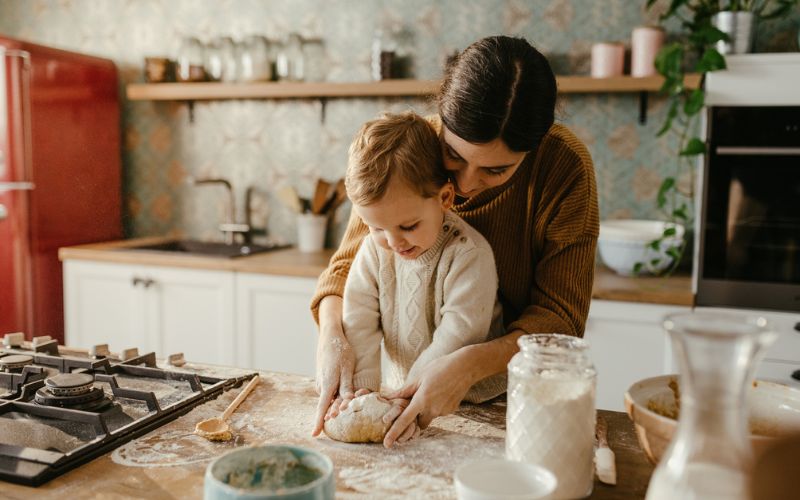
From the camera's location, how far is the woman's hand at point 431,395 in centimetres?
108

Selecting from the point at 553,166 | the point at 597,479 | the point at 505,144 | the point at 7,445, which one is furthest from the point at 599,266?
the point at 7,445

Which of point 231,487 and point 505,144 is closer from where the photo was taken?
point 231,487

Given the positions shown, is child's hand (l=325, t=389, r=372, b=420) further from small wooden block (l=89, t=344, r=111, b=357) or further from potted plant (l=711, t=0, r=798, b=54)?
potted plant (l=711, t=0, r=798, b=54)

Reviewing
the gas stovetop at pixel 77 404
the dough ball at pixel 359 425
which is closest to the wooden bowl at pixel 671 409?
the dough ball at pixel 359 425

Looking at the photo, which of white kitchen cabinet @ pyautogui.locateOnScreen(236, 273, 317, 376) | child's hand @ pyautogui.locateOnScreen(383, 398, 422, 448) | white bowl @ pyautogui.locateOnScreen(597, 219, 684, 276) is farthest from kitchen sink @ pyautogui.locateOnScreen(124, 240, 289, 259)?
child's hand @ pyautogui.locateOnScreen(383, 398, 422, 448)

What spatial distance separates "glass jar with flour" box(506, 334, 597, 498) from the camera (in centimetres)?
89

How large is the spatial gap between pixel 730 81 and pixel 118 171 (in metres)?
2.87

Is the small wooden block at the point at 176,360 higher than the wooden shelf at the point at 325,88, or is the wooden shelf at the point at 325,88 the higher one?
the wooden shelf at the point at 325,88

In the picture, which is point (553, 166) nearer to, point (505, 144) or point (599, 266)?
Result: point (505, 144)

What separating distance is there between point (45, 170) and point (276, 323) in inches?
51.7

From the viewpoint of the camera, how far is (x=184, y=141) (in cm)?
365

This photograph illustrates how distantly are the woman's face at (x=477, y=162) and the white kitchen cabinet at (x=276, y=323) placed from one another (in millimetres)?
1481

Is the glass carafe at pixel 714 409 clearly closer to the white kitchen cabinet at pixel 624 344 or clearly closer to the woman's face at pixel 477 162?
the woman's face at pixel 477 162

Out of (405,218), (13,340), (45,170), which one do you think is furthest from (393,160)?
(45,170)
